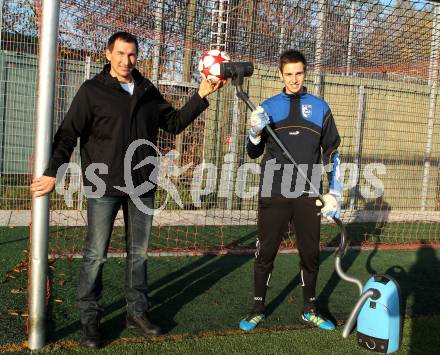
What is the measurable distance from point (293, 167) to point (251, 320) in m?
1.14

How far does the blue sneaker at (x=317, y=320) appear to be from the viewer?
11.9ft

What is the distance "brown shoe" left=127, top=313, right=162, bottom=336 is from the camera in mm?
3312

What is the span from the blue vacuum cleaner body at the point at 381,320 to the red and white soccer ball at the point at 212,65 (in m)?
1.75

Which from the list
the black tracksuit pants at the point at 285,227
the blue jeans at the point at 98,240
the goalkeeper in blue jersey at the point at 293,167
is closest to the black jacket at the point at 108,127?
the blue jeans at the point at 98,240

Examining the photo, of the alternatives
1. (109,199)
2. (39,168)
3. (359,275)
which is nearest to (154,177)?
(109,199)

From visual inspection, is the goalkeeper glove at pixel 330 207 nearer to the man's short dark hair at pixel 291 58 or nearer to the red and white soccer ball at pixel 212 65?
the man's short dark hair at pixel 291 58

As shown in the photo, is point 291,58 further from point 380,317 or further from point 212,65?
point 380,317

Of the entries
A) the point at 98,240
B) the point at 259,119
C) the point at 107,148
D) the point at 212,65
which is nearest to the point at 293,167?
the point at 259,119

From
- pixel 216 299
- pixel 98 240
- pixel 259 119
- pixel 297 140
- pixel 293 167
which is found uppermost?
pixel 259 119

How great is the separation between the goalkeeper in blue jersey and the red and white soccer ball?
44cm

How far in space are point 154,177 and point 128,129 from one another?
1.31 feet

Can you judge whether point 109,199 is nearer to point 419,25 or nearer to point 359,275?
point 359,275

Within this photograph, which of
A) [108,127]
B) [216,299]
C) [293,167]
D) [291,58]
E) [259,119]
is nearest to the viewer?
[108,127]

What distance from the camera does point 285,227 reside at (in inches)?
144
